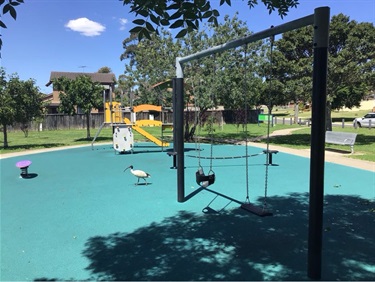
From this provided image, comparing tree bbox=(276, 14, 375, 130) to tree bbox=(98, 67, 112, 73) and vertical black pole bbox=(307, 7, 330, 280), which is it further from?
tree bbox=(98, 67, 112, 73)

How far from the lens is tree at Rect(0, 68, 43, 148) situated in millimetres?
Answer: 15586

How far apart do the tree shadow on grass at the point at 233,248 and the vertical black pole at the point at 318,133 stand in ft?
1.04

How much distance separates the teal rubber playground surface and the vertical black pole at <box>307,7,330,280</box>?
0.33m

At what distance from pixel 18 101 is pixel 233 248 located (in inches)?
611

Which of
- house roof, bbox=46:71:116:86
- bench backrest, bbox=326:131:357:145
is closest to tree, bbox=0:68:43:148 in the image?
bench backrest, bbox=326:131:357:145

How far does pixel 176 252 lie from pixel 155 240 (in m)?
0.52

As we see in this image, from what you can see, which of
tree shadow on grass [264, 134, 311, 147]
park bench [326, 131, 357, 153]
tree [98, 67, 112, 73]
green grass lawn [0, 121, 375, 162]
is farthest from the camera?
tree [98, 67, 112, 73]

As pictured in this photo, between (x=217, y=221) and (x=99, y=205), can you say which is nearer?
(x=217, y=221)

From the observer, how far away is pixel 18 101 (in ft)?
53.7

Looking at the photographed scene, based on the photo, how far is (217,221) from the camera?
5.36 meters

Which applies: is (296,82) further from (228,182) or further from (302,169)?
(228,182)

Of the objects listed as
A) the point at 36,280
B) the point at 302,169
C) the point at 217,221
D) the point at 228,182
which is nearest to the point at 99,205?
the point at 217,221

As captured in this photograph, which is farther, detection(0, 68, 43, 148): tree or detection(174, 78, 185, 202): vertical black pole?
detection(0, 68, 43, 148): tree

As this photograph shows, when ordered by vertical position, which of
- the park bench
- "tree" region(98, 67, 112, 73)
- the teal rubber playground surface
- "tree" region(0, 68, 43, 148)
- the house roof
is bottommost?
the teal rubber playground surface
